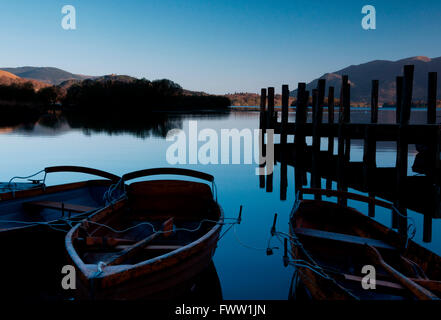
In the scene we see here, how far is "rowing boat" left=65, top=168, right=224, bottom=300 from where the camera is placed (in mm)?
3707

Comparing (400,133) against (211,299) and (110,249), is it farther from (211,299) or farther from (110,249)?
(110,249)

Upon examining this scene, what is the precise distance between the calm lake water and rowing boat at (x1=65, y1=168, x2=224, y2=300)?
5.89 ft

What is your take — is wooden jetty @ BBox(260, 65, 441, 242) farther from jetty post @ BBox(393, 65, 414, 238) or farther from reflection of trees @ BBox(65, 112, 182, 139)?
reflection of trees @ BBox(65, 112, 182, 139)

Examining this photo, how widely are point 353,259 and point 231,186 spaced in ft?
35.8

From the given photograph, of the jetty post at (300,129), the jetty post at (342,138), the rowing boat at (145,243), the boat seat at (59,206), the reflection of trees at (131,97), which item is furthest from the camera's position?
the reflection of trees at (131,97)

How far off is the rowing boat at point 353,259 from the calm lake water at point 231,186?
119cm

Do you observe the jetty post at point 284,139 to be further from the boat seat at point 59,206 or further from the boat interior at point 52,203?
the boat seat at point 59,206

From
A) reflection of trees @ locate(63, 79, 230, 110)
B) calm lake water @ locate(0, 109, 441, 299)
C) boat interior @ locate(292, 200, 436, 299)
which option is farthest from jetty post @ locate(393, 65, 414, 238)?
reflection of trees @ locate(63, 79, 230, 110)

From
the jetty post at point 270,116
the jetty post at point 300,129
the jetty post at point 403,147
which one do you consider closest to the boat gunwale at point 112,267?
the jetty post at point 403,147

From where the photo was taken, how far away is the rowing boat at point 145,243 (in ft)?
12.2

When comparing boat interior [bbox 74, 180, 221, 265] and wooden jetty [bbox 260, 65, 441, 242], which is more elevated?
wooden jetty [bbox 260, 65, 441, 242]

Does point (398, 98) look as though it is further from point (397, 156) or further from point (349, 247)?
point (349, 247)
